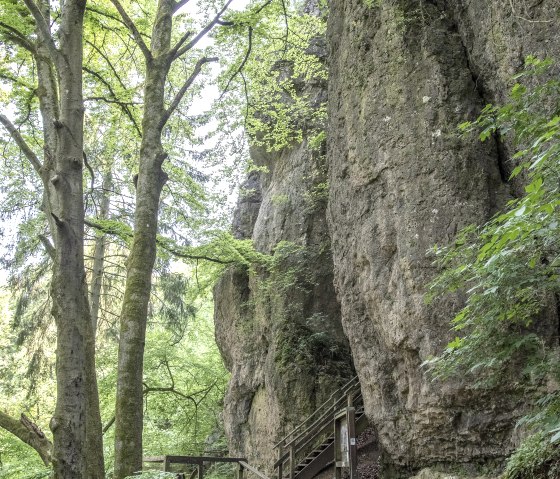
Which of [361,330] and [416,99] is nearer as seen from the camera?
[416,99]

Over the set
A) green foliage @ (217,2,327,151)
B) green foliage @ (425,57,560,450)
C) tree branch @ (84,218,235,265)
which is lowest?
green foliage @ (425,57,560,450)

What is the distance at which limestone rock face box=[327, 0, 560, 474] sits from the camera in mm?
7152

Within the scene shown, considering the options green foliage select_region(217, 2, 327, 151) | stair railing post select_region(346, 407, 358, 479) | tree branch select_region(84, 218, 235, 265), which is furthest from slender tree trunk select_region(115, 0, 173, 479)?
stair railing post select_region(346, 407, 358, 479)

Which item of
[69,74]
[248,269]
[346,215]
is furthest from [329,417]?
[69,74]

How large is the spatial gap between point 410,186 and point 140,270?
170 inches

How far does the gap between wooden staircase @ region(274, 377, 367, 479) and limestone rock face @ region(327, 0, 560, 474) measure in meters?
1.63

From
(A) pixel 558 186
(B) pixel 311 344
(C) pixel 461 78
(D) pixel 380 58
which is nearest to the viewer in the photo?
(A) pixel 558 186

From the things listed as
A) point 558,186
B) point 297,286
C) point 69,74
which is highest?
point 69,74

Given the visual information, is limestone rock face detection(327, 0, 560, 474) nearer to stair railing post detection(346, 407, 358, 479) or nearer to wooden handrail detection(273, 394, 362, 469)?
stair railing post detection(346, 407, 358, 479)

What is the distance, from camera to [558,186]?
2971mm

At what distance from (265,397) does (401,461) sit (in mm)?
5403

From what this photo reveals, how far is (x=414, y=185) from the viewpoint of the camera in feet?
26.4

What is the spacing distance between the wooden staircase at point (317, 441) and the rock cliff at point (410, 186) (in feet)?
2.57

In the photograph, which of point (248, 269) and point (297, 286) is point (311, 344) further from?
point (248, 269)
